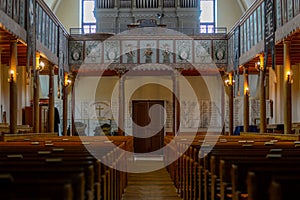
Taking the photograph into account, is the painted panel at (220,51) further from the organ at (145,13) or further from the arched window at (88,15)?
the arched window at (88,15)

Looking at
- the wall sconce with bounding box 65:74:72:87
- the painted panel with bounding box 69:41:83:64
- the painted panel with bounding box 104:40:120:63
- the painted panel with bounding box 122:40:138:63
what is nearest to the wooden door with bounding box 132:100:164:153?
the painted panel with bounding box 122:40:138:63

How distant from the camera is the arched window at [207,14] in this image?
2666cm

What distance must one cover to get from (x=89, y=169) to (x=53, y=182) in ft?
4.25

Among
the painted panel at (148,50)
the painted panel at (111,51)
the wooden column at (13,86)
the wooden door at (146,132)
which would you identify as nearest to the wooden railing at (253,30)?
the painted panel at (148,50)

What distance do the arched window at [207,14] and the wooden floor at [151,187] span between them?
14.3 m

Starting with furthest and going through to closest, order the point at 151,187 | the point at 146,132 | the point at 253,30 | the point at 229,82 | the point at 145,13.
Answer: the point at 145,13
the point at 146,132
the point at 229,82
the point at 253,30
the point at 151,187

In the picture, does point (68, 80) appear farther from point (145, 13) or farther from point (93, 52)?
point (145, 13)

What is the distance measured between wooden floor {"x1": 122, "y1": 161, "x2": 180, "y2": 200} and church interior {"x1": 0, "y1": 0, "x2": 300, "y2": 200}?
3 centimetres

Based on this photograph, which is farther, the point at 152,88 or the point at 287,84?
the point at 152,88

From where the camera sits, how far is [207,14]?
1055 inches

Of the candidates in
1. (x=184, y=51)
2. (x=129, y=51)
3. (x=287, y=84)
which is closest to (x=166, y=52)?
(x=184, y=51)

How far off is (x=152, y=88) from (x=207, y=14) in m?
5.71

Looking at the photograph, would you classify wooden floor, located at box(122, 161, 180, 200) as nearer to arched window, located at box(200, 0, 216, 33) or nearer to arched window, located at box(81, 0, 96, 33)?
arched window, located at box(200, 0, 216, 33)

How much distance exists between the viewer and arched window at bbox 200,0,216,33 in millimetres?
26656
